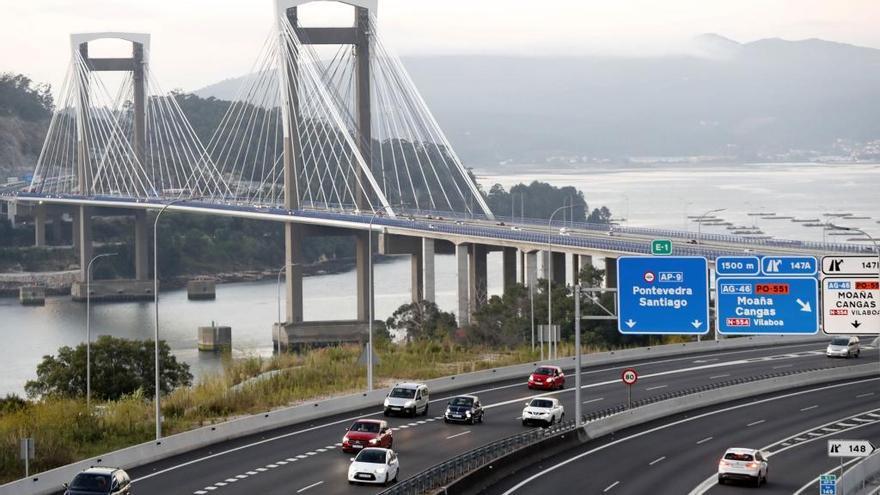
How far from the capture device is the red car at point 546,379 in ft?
187

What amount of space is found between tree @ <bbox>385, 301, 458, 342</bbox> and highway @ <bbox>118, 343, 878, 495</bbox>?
34365 millimetres

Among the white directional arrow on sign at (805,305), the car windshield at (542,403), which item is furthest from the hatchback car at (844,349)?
the white directional arrow on sign at (805,305)

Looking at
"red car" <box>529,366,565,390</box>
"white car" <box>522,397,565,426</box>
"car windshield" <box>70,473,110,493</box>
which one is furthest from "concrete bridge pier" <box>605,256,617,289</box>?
"car windshield" <box>70,473,110,493</box>

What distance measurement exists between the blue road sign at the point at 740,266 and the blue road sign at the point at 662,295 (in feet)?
3.66

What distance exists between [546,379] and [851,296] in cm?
2483

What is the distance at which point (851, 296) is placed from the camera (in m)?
33.1

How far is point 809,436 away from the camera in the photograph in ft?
151

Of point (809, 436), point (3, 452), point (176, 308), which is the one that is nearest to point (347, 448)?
point (3, 452)

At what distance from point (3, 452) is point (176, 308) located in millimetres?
112341

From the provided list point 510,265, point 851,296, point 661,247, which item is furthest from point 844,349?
point 510,265

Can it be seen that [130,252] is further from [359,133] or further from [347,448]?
[347,448]

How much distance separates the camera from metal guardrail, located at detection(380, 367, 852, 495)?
33.5 meters

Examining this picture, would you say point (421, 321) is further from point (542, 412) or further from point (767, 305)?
point (767, 305)

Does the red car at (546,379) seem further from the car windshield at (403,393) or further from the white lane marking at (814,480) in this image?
the white lane marking at (814,480)
